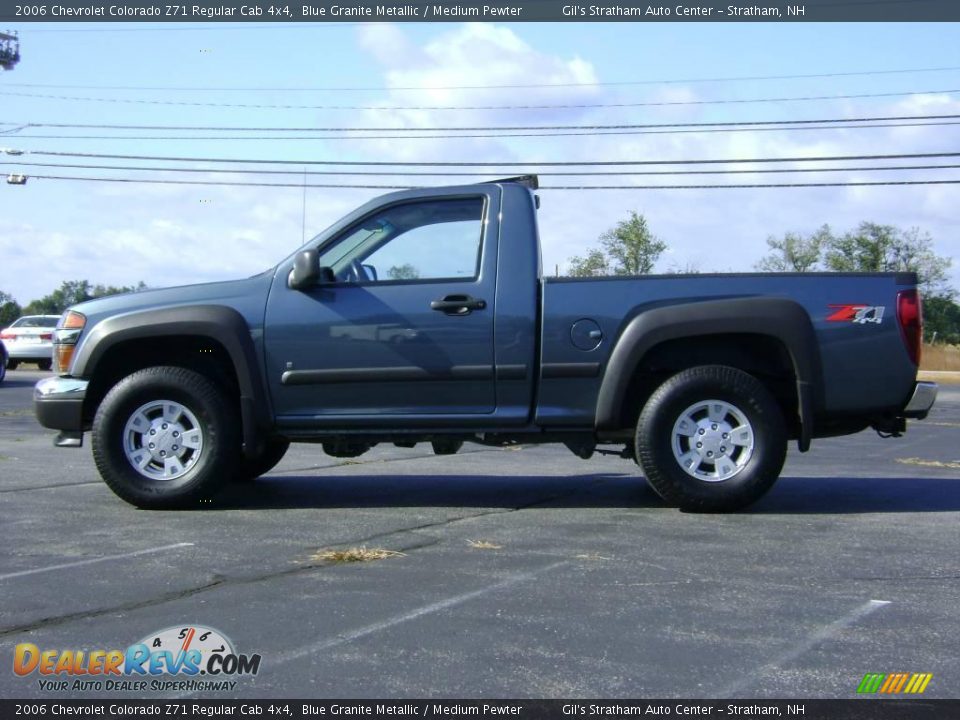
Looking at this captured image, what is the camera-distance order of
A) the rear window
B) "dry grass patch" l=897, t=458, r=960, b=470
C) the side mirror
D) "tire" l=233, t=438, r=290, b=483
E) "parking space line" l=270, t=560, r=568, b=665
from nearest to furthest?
"parking space line" l=270, t=560, r=568, b=665, the side mirror, "tire" l=233, t=438, r=290, b=483, "dry grass patch" l=897, t=458, r=960, b=470, the rear window

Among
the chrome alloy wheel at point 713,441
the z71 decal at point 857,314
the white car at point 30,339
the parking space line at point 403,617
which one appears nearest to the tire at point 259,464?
the chrome alloy wheel at point 713,441

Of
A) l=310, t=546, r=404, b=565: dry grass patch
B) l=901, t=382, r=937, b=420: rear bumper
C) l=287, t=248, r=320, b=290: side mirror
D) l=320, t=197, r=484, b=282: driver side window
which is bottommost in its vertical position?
l=310, t=546, r=404, b=565: dry grass patch

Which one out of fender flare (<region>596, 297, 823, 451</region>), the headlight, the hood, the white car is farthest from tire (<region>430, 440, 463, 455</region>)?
the white car

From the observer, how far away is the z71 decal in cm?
662

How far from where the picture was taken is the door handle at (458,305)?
6.79m

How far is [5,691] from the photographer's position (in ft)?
11.2

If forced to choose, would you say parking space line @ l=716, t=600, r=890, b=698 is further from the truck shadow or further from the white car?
the white car

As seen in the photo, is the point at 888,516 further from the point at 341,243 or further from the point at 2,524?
the point at 2,524

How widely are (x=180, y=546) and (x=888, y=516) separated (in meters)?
4.14

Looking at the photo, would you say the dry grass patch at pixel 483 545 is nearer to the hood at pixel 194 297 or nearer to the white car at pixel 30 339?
the hood at pixel 194 297

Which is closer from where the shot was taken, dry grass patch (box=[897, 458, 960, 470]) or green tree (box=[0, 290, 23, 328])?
dry grass patch (box=[897, 458, 960, 470])

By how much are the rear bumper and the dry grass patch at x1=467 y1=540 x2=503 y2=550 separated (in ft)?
9.12

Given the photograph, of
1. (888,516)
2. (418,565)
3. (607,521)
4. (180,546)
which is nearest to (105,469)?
(180,546)

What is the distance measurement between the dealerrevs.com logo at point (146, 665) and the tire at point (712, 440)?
11.0ft
